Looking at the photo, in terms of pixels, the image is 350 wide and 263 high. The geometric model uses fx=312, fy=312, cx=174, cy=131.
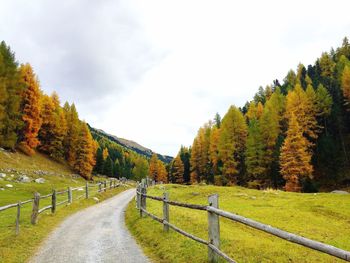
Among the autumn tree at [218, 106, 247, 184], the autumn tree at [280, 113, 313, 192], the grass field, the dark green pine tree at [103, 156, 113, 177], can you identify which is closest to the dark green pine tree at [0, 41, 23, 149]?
the grass field

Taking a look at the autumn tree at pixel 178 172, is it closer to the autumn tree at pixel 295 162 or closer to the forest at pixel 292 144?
the forest at pixel 292 144

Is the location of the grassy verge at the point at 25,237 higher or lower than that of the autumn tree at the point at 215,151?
lower

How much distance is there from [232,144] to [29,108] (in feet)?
129

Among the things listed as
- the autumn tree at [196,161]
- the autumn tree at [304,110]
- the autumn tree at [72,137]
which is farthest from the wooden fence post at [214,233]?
the autumn tree at [196,161]

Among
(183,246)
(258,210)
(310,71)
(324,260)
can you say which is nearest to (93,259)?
(183,246)

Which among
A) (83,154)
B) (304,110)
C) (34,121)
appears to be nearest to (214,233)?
(34,121)

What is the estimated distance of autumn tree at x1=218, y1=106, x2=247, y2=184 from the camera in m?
63.0

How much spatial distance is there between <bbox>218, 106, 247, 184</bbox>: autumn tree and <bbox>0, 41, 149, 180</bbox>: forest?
107ft

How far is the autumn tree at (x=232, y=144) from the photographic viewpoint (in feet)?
207

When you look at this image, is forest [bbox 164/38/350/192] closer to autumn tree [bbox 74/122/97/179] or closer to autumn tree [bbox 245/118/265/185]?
autumn tree [bbox 245/118/265/185]

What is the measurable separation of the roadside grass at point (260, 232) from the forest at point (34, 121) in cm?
3719

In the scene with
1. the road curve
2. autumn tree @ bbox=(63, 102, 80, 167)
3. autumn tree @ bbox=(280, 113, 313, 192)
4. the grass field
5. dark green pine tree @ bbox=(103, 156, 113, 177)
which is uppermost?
autumn tree @ bbox=(63, 102, 80, 167)

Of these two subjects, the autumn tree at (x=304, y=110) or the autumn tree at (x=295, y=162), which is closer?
the autumn tree at (x=295, y=162)

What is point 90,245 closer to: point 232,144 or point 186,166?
point 232,144
